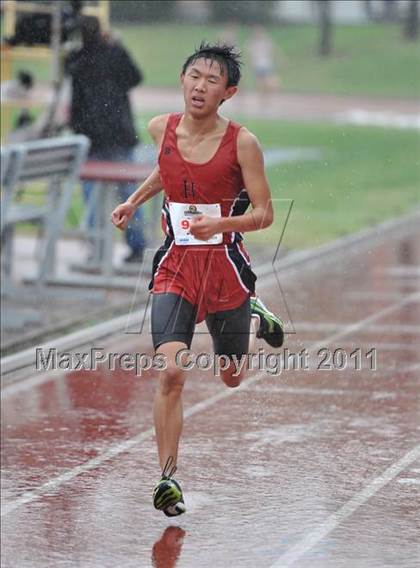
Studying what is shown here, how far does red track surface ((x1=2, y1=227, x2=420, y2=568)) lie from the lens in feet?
22.9

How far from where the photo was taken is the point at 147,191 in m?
7.36

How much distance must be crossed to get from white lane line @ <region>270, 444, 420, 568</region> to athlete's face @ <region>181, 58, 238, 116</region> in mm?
1848

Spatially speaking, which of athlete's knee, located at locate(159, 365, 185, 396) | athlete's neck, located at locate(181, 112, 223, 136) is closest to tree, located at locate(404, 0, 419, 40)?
athlete's neck, located at locate(181, 112, 223, 136)

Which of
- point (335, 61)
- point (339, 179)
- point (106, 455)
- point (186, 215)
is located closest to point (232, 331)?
point (186, 215)

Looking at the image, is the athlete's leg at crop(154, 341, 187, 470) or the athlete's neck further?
the athlete's leg at crop(154, 341, 187, 470)

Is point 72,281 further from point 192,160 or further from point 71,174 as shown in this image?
point 192,160

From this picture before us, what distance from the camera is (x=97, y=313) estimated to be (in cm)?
1327

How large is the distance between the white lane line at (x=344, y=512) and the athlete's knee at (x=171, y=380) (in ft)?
2.76

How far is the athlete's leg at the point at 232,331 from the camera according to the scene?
290 inches

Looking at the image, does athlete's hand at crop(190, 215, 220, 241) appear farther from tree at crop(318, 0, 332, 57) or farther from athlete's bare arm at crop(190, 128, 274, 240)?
tree at crop(318, 0, 332, 57)

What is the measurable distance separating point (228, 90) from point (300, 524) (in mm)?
1911

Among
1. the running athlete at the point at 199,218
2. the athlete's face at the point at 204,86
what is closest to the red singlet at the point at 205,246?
the running athlete at the point at 199,218

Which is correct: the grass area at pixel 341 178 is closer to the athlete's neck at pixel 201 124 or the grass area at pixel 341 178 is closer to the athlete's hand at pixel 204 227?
the athlete's neck at pixel 201 124

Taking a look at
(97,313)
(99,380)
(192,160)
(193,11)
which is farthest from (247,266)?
(193,11)
